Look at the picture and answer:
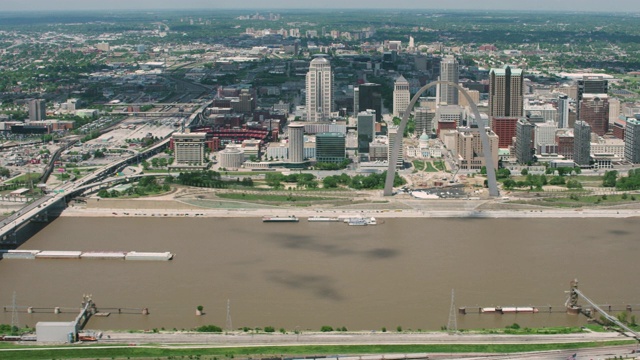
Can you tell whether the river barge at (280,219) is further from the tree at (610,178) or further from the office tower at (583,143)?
the office tower at (583,143)

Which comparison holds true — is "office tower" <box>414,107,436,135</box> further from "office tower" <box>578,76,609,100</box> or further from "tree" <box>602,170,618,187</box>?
"tree" <box>602,170,618,187</box>

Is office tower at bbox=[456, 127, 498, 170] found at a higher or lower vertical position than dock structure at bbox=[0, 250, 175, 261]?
higher

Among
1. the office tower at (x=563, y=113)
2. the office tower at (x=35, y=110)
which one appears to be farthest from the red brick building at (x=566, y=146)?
the office tower at (x=35, y=110)

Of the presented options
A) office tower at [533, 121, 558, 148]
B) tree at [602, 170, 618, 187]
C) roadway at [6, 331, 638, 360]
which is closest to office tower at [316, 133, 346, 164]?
office tower at [533, 121, 558, 148]

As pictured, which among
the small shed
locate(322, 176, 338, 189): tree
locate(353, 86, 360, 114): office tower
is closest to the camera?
the small shed

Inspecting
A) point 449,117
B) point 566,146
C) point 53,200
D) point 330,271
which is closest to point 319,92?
point 449,117

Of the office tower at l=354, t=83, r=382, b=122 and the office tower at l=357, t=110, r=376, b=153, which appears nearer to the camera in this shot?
the office tower at l=357, t=110, r=376, b=153

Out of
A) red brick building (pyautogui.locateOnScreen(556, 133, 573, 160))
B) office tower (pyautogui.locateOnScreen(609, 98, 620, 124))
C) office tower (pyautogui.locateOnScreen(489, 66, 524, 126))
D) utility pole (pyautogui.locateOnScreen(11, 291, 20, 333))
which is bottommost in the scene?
utility pole (pyautogui.locateOnScreen(11, 291, 20, 333))
